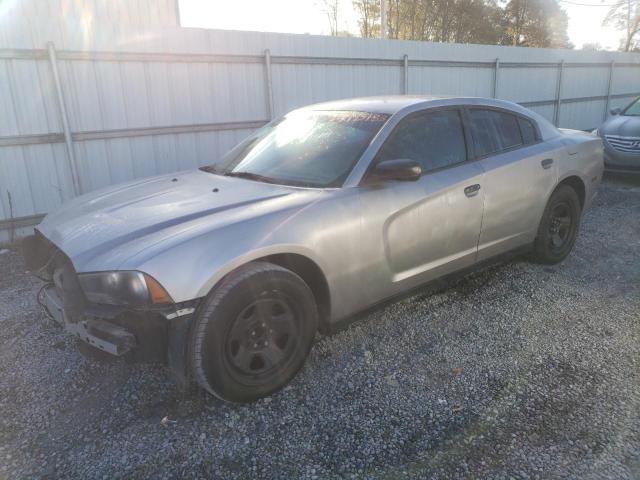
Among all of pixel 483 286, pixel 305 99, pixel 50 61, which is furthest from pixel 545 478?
pixel 305 99

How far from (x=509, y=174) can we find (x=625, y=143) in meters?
5.91

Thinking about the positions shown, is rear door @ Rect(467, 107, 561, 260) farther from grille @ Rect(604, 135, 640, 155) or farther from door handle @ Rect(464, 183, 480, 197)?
grille @ Rect(604, 135, 640, 155)

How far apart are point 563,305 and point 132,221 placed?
10.8 ft

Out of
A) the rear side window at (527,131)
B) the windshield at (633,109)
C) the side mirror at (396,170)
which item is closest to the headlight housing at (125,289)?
the side mirror at (396,170)

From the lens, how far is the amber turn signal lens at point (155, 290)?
2416 millimetres

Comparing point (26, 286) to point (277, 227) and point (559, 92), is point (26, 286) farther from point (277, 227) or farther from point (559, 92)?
point (559, 92)

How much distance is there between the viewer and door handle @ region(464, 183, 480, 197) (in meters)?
3.68

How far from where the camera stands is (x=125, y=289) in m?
2.46

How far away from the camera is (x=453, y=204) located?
11.8ft

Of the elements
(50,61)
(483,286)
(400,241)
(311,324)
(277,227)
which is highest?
(50,61)

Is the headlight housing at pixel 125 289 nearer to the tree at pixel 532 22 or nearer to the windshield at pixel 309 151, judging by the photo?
the windshield at pixel 309 151

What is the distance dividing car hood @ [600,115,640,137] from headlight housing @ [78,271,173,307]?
28.8 feet

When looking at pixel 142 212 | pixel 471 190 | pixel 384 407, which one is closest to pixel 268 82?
pixel 471 190

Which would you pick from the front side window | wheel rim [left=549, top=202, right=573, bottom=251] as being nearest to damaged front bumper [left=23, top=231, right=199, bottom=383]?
the front side window
